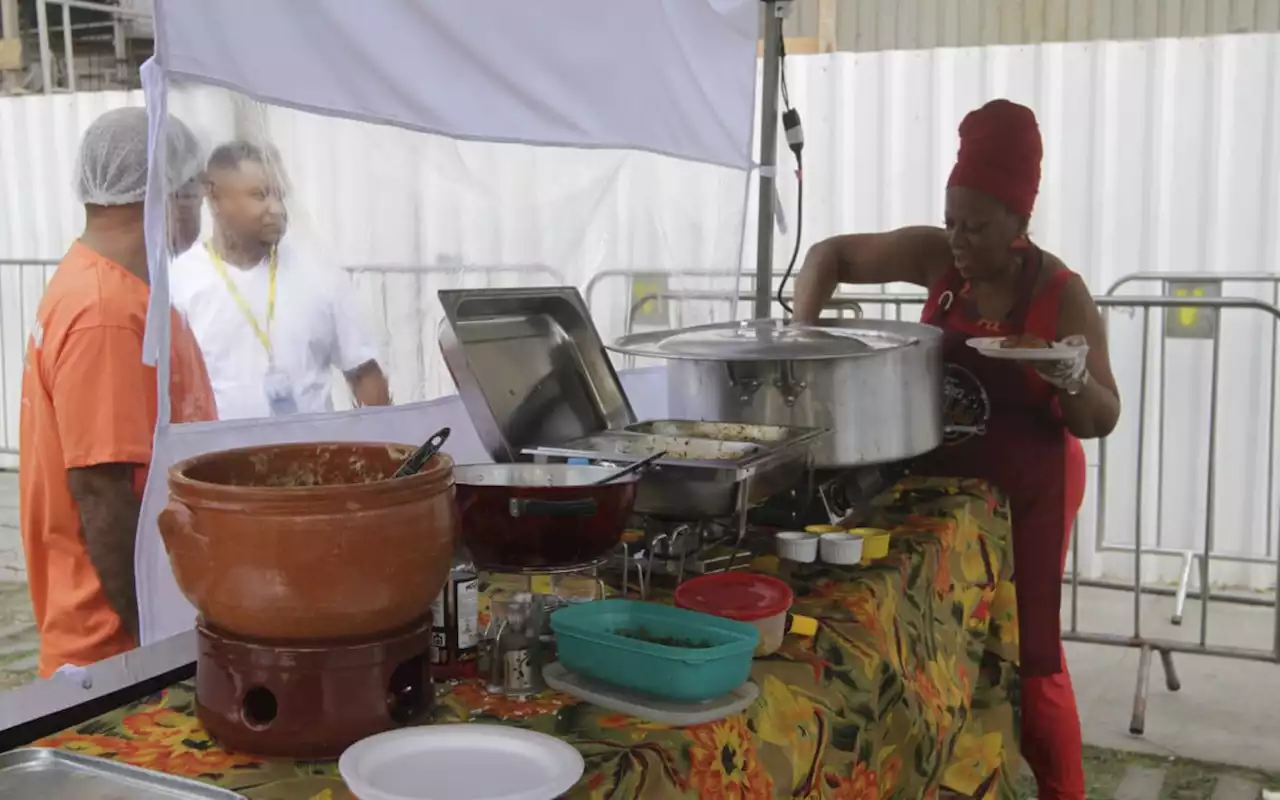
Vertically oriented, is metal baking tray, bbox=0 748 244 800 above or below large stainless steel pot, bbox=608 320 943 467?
below

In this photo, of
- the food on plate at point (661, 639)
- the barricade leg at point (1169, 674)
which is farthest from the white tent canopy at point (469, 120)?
the barricade leg at point (1169, 674)

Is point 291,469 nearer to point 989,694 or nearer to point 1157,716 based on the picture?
point 989,694

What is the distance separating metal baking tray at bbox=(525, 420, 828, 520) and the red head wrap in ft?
2.71

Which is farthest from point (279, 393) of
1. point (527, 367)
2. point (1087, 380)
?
point (1087, 380)

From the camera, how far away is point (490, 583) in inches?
58.1

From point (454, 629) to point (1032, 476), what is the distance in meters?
1.40

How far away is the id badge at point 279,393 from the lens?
143 cm

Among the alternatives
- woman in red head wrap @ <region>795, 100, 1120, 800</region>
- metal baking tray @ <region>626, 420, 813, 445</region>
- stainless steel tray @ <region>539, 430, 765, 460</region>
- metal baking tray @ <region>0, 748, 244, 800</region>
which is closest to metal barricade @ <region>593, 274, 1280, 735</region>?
woman in red head wrap @ <region>795, 100, 1120, 800</region>

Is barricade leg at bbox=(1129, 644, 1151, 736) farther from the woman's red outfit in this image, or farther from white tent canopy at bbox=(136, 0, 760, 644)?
white tent canopy at bbox=(136, 0, 760, 644)

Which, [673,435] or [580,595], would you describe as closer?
[580,595]

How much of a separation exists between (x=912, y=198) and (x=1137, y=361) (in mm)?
1019

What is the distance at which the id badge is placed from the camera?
1.43 meters

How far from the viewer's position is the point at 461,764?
0.92m

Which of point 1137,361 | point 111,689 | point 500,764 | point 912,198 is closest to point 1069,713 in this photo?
point 500,764
